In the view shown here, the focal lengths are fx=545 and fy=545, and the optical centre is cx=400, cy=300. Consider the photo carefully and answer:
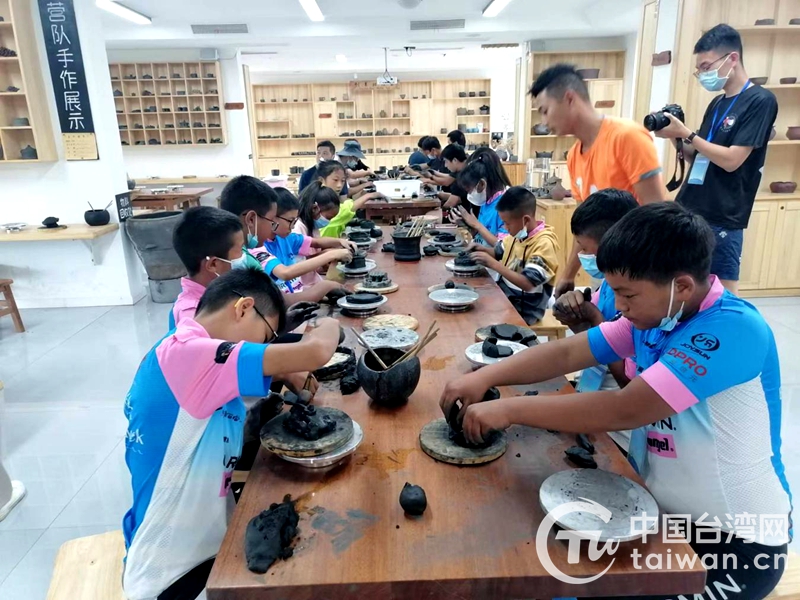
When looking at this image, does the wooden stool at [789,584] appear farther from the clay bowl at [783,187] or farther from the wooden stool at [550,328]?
the clay bowl at [783,187]

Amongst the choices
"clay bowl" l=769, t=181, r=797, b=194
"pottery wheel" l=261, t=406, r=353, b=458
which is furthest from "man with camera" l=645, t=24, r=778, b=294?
"pottery wheel" l=261, t=406, r=353, b=458

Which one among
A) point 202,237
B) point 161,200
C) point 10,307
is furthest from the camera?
point 161,200

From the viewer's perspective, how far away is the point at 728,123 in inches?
114

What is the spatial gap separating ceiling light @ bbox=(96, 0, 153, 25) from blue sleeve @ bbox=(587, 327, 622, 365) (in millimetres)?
6692

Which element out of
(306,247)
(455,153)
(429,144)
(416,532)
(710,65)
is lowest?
(416,532)

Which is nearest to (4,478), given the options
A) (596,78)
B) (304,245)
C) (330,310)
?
(330,310)

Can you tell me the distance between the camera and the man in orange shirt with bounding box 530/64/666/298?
235 cm

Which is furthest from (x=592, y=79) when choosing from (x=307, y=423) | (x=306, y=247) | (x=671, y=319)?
(x=307, y=423)

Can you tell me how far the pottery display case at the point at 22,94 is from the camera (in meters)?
4.30

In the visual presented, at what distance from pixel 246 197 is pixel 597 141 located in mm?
1591

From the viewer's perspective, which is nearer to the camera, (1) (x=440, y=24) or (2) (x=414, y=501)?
(2) (x=414, y=501)

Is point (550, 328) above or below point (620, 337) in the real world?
below

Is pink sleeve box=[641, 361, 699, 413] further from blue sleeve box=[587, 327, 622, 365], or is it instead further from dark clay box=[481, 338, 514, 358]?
dark clay box=[481, 338, 514, 358]

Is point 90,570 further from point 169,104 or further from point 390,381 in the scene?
point 169,104
